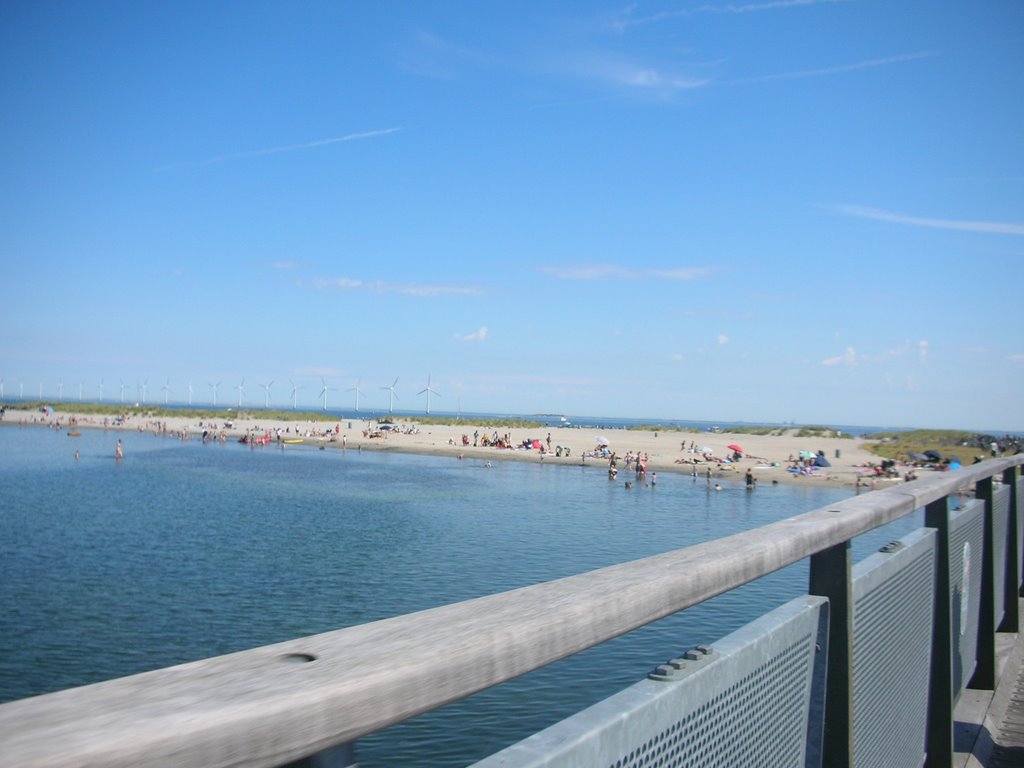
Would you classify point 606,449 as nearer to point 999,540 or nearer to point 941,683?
point 999,540

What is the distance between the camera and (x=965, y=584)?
4.78m

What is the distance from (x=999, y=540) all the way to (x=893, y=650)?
3.70 meters

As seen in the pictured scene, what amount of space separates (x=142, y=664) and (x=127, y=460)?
171 feet

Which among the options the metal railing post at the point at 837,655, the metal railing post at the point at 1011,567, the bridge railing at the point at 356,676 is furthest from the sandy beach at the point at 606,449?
the bridge railing at the point at 356,676

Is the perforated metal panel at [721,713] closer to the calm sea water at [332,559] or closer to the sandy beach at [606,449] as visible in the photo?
the calm sea water at [332,559]

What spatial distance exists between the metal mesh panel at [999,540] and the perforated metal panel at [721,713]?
4.08 m

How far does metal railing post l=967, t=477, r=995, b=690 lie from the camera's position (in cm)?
555

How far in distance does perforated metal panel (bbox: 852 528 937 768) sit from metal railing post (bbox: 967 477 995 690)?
6.47 feet

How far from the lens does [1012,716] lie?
211 inches

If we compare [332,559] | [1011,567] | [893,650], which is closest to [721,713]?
[893,650]

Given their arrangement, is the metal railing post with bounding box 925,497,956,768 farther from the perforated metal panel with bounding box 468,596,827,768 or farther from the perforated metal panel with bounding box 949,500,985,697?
the perforated metal panel with bounding box 468,596,827,768

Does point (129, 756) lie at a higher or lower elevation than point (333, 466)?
higher

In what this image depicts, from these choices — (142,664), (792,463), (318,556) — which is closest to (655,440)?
(792,463)

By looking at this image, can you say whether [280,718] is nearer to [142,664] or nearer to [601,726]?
[601,726]
